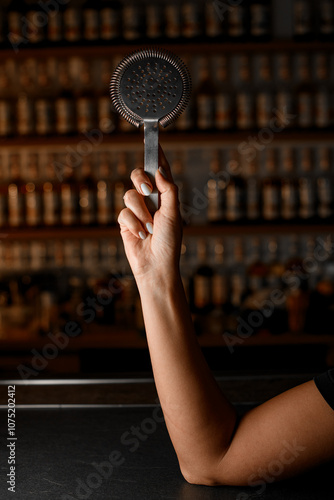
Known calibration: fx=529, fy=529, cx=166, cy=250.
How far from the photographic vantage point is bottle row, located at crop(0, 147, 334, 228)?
2484mm

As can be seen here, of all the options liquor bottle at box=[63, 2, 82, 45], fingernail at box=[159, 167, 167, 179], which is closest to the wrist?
fingernail at box=[159, 167, 167, 179]

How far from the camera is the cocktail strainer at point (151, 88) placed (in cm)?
60

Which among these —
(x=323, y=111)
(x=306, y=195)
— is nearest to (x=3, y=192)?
(x=306, y=195)

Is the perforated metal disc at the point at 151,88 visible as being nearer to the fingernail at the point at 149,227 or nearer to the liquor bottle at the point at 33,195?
the fingernail at the point at 149,227

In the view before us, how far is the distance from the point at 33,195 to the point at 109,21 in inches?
34.8

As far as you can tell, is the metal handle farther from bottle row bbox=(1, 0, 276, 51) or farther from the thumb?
bottle row bbox=(1, 0, 276, 51)

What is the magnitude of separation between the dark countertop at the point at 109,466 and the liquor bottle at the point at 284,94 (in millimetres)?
1987

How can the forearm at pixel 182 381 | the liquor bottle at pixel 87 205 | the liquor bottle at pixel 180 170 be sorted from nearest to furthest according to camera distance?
1. the forearm at pixel 182 381
2. the liquor bottle at pixel 87 205
3. the liquor bottle at pixel 180 170

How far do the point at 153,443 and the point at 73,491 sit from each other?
157mm

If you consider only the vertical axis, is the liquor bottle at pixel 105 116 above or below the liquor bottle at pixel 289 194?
above

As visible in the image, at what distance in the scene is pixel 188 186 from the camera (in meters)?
2.75

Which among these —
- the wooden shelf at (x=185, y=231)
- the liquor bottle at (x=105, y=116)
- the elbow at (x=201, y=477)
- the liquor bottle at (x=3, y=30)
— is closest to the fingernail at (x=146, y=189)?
the elbow at (x=201, y=477)

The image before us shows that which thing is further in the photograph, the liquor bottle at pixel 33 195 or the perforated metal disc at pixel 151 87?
the liquor bottle at pixel 33 195

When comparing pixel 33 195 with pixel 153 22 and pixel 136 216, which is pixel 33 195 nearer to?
pixel 153 22
